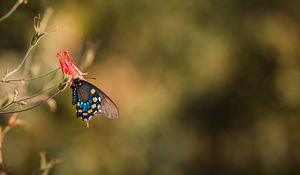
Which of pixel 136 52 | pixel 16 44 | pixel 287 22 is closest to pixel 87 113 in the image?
pixel 16 44

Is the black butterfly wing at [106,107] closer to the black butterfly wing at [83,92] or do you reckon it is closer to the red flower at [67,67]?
the black butterfly wing at [83,92]

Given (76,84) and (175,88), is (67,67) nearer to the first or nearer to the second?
(76,84)

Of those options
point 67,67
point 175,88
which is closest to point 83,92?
point 67,67

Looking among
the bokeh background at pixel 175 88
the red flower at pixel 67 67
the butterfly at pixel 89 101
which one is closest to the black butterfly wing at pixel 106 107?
the butterfly at pixel 89 101

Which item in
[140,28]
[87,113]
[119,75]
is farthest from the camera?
[140,28]

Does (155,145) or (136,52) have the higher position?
Answer: (136,52)

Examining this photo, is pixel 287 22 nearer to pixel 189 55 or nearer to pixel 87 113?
pixel 189 55

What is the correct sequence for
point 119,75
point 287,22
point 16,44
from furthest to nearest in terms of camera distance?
1. point 287,22
2. point 119,75
3. point 16,44
